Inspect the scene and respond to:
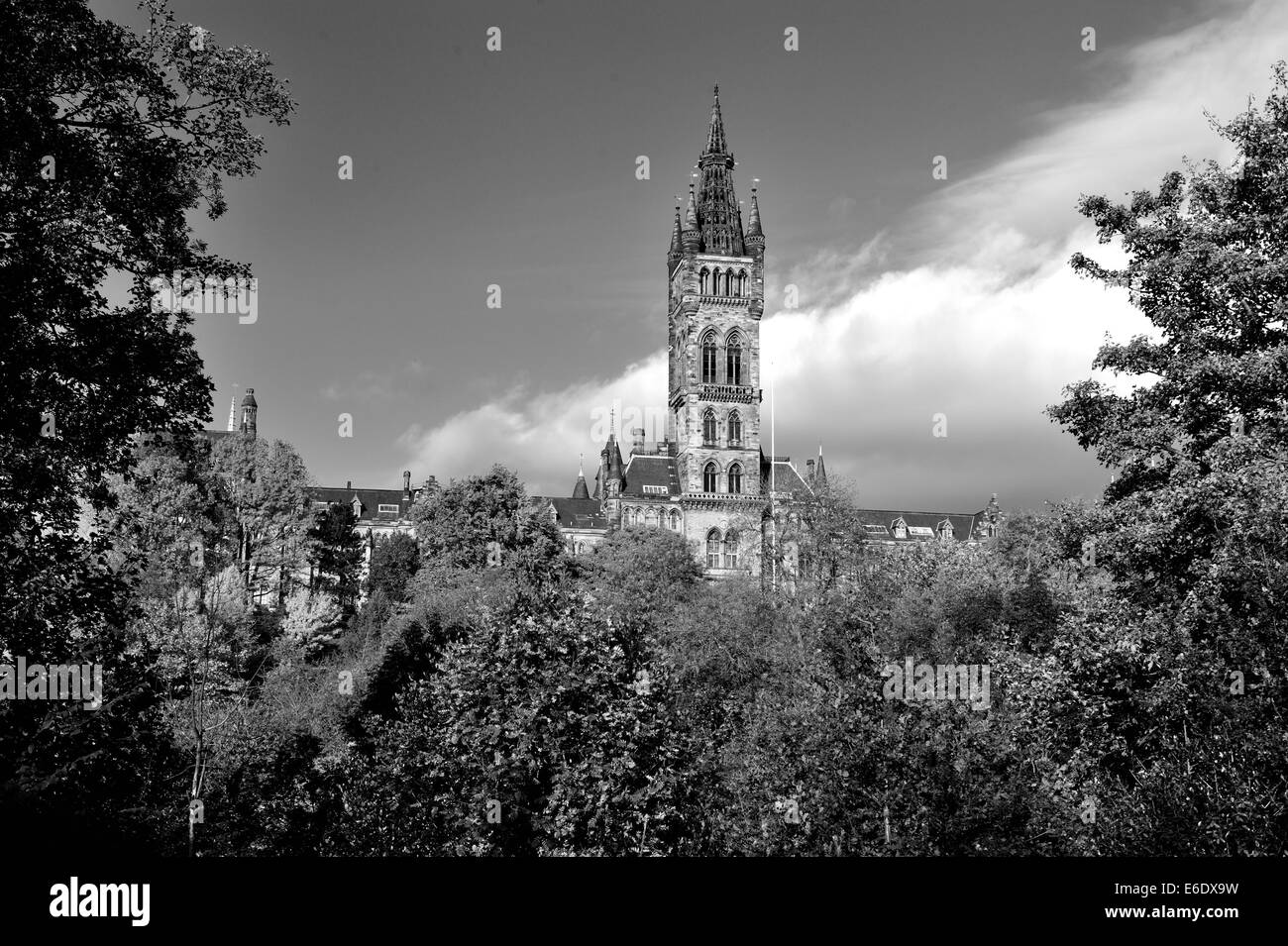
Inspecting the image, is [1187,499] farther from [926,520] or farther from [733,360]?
[926,520]

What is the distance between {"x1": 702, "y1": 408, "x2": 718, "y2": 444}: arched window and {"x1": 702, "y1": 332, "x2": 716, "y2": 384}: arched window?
293 centimetres

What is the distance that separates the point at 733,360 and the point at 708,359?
2257mm

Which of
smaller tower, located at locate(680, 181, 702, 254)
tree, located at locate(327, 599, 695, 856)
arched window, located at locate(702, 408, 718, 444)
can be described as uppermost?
smaller tower, located at locate(680, 181, 702, 254)

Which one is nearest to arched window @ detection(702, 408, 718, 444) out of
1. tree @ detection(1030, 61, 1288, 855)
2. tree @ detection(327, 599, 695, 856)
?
tree @ detection(1030, 61, 1288, 855)

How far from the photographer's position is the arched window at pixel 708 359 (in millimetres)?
92812

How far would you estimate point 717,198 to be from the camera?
98750mm

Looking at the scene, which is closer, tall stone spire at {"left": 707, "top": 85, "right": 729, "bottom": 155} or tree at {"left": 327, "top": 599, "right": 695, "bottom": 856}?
tree at {"left": 327, "top": 599, "right": 695, "bottom": 856}

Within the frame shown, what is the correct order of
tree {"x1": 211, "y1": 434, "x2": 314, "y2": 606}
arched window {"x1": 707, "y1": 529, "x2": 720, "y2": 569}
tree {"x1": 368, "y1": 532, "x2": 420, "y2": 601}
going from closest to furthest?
tree {"x1": 211, "y1": 434, "x2": 314, "y2": 606}, tree {"x1": 368, "y1": 532, "x2": 420, "y2": 601}, arched window {"x1": 707, "y1": 529, "x2": 720, "y2": 569}

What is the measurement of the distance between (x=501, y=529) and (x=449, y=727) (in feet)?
151

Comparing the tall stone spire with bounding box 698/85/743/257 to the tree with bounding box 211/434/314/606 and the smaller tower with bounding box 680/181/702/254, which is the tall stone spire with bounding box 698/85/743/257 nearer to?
the smaller tower with bounding box 680/181/702/254

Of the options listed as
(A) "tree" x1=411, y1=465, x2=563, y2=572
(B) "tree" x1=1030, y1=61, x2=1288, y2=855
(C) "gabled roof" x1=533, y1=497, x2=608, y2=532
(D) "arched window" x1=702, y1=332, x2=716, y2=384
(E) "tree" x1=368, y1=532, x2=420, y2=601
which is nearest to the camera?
(B) "tree" x1=1030, y1=61, x2=1288, y2=855

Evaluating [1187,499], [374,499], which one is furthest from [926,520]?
[1187,499]

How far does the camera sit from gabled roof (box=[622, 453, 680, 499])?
93250mm
